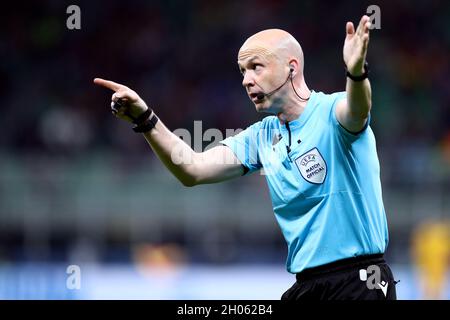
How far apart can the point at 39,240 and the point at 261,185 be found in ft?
11.5

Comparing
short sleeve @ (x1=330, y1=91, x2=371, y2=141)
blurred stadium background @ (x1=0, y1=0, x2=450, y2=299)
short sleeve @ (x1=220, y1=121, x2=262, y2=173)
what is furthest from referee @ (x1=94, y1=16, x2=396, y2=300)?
blurred stadium background @ (x1=0, y1=0, x2=450, y2=299)

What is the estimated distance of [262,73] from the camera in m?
4.78

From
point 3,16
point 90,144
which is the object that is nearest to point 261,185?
point 90,144

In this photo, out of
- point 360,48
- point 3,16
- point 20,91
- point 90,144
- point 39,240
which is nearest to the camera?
point 360,48

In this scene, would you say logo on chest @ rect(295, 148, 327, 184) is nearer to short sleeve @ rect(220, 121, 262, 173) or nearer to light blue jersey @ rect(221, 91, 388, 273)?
light blue jersey @ rect(221, 91, 388, 273)

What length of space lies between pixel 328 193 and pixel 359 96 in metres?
0.60

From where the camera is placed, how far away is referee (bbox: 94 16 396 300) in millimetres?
4547

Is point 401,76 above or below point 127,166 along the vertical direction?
above

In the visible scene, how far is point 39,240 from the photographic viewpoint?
13430 millimetres

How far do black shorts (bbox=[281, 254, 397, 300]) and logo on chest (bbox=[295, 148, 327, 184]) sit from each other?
446mm

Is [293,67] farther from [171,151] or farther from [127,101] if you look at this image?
[127,101]

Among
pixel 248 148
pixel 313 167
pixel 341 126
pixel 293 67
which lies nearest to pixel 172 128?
pixel 248 148

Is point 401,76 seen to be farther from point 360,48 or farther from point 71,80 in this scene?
point 360,48

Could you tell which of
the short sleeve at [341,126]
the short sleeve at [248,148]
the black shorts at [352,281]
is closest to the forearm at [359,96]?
the short sleeve at [341,126]
